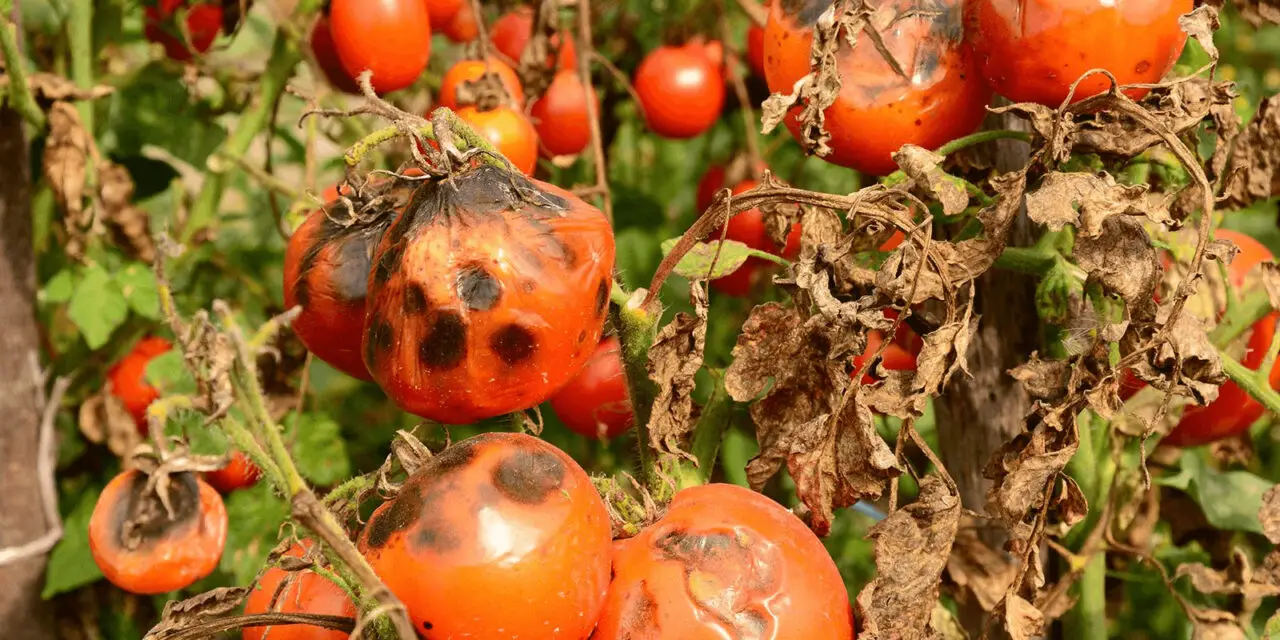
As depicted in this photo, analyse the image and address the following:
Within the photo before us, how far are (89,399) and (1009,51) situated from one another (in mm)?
1359

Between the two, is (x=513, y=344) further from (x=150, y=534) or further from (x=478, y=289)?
(x=150, y=534)

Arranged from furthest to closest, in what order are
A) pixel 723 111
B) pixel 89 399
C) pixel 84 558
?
pixel 723 111 → pixel 89 399 → pixel 84 558

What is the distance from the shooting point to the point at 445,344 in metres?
0.78

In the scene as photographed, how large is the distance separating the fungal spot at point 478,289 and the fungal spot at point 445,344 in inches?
0.5

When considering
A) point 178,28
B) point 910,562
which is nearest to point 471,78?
point 178,28

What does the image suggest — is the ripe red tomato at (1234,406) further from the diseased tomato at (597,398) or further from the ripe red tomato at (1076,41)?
the diseased tomato at (597,398)

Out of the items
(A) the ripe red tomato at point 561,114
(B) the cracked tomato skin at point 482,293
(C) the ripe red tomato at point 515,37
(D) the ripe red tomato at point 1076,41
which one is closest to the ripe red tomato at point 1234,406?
(D) the ripe red tomato at point 1076,41

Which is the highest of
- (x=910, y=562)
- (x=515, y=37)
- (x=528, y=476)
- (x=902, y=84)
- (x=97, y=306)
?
(x=902, y=84)

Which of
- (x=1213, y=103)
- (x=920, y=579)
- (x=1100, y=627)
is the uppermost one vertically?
(x=1213, y=103)

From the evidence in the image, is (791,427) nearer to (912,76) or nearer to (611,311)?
(611,311)

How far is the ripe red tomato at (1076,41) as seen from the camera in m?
0.85

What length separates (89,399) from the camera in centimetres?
167

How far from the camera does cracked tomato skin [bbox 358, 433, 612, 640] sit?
0.73 meters

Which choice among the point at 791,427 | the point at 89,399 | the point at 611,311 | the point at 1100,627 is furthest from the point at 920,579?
the point at 89,399
